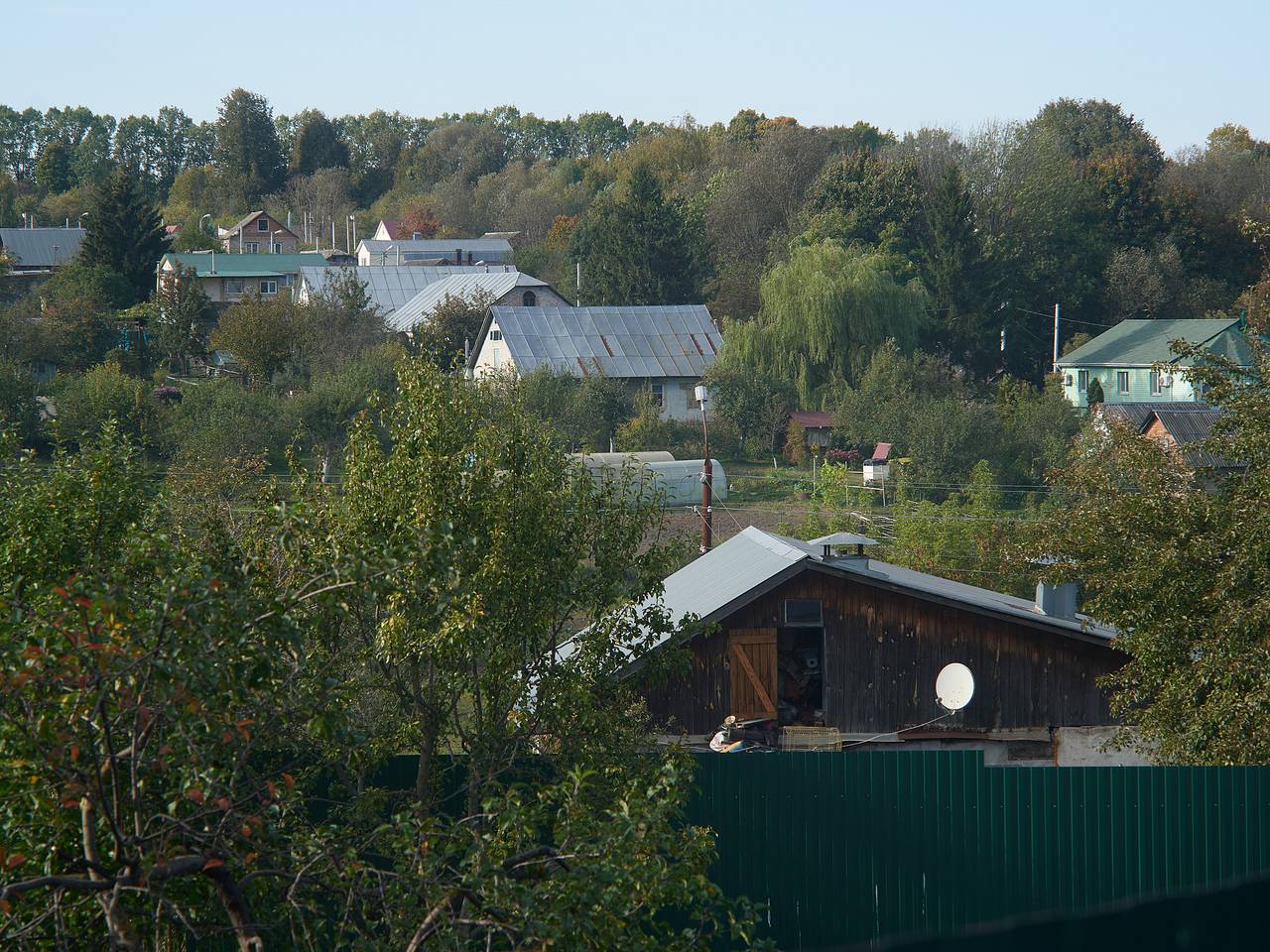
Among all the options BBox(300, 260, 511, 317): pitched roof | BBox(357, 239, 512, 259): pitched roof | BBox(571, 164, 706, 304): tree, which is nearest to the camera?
BBox(300, 260, 511, 317): pitched roof

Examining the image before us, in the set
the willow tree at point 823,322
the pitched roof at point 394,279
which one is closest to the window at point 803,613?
the willow tree at point 823,322

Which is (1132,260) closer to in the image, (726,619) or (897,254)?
(897,254)

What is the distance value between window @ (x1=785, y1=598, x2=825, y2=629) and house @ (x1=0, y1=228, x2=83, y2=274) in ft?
222

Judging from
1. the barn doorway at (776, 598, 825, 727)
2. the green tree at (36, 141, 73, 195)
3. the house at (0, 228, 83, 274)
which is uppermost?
the green tree at (36, 141, 73, 195)

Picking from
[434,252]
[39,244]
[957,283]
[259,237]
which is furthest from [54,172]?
[957,283]

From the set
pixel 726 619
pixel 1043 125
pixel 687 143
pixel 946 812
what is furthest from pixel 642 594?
pixel 687 143

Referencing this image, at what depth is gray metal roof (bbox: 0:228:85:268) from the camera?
245 ft

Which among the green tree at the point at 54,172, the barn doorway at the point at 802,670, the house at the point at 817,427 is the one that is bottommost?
the barn doorway at the point at 802,670

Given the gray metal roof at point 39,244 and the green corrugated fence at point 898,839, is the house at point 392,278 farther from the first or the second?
the green corrugated fence at point 898,839

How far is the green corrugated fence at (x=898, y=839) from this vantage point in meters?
9.16

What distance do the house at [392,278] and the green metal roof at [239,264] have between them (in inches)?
238

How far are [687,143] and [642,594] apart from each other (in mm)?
97033

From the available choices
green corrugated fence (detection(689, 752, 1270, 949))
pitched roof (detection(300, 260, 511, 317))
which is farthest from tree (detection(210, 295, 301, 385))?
green corrugated fence (detection(689, 752, 1270, 949))

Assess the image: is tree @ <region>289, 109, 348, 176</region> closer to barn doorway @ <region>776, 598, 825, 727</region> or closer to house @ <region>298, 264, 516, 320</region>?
house @ <region>298, 264, 516, 320</region>
